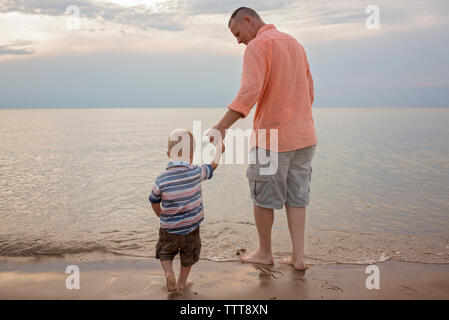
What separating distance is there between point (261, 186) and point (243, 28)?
1.35 metres

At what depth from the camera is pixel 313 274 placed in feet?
10.3

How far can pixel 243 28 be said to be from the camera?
3.07 metres

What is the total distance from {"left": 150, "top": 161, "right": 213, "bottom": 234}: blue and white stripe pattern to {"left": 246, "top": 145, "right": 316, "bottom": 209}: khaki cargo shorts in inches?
20.5

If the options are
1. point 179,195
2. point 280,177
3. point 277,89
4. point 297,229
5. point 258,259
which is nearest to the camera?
point 179,195

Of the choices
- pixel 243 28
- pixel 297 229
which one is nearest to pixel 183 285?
pixel 297 229

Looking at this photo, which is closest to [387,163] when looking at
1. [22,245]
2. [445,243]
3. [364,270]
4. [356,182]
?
[356,182]

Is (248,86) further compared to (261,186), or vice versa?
(261,186)

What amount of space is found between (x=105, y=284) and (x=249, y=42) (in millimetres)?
2286

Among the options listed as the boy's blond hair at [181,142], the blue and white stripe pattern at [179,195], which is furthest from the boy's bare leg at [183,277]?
the boy's blond hair at [181,142]

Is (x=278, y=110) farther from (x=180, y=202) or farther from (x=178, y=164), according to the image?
(x=180, y=202)

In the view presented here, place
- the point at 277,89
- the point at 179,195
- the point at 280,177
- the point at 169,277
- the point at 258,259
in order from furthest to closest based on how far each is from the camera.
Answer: the point at 258,259 → the point at 280,177 → the point at 277,89 → the point at 169,277 → the point at 179,195

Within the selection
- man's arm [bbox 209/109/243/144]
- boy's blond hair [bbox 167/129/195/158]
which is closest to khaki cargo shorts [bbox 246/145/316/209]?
man's arm [bbox 209/109/243/144]
